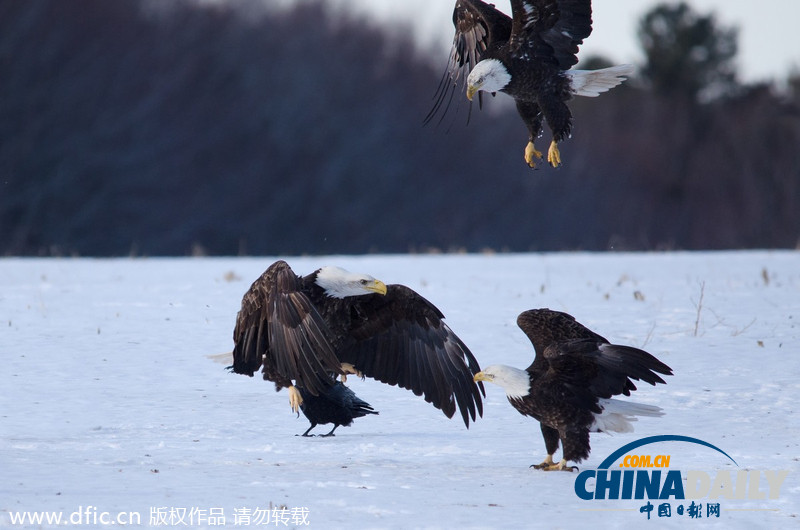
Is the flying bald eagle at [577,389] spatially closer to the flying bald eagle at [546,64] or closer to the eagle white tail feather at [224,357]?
the flying bald eagle at [546,64]

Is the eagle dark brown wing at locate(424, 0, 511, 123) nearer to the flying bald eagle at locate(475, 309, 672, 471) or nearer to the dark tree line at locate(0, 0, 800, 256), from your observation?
the flying bald eagle at locate(475, 309, 672, 471)

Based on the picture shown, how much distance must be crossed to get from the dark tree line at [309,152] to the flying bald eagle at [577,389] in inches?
956

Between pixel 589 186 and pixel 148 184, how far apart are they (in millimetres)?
14901

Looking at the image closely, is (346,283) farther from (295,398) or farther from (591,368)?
(591,368)

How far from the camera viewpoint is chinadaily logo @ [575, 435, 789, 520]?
5.23m

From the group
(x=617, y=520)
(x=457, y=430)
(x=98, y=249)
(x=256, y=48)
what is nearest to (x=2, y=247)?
(x=98, y=249)

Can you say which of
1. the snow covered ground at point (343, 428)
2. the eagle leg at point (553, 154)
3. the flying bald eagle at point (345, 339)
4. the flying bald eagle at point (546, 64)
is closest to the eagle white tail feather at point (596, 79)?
the flying bald eagle at point (546, 64)

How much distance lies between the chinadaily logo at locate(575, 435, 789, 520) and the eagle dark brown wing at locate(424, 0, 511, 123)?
309 cm

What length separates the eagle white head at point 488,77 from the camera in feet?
23.7

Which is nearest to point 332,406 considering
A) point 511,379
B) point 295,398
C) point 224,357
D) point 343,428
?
point 295,398

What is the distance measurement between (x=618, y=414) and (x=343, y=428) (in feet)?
6.40

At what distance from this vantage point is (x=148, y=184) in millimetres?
32406

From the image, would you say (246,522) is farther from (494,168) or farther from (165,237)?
(494,168)

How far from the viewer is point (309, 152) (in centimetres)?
3634
